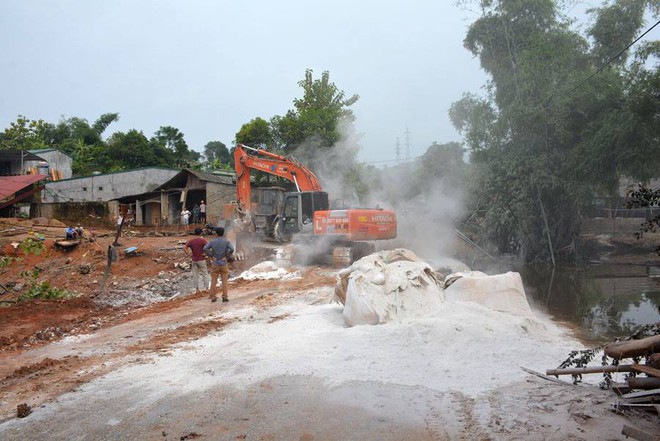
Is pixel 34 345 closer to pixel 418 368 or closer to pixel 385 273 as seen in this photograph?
pixel 385 273

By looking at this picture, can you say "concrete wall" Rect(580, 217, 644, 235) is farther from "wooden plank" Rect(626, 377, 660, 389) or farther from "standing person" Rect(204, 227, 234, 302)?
"wooden plank" Rect(626, 377, 660, 389)

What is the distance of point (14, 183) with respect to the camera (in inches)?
1075

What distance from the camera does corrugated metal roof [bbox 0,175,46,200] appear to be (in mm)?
25859

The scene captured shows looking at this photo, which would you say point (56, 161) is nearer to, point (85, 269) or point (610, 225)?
point (85, 269)

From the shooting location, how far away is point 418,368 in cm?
525

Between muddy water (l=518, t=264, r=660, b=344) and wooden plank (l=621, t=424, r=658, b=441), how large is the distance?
11.1 ft

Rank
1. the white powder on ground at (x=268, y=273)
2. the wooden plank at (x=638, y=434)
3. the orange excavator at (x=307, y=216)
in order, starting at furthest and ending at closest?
the orange excavator at (x=307, y=216) → the white powder on ground at (x=268, y=273) → the wooden plank at (x=638, y=434)

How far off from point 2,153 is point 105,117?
801 inches

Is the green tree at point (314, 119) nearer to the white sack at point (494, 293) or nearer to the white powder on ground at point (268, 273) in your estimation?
the white powder on ground at point (268, 273)

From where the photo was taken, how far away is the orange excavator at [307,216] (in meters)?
15.6

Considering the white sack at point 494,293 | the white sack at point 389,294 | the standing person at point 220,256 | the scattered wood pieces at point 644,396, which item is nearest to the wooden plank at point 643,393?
the scattered wood pieces at point 644,396

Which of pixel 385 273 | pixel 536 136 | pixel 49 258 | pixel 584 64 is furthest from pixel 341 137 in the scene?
pixel 385 273

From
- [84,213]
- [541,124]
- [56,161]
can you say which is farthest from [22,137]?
[541,124]

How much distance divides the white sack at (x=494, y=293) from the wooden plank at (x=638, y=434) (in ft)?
14.1
